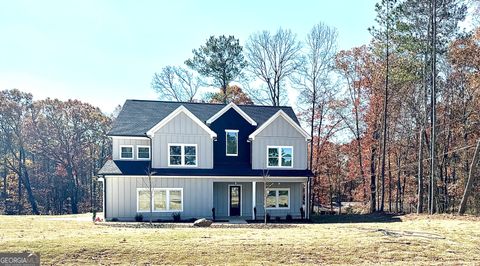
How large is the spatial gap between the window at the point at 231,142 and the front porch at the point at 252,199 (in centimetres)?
186

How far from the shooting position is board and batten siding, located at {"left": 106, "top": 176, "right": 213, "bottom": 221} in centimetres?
2338

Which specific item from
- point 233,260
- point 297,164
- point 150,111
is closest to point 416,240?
point 233,260

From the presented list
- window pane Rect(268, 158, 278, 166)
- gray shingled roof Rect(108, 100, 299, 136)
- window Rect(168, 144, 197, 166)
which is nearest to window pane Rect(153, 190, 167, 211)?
window Rect(168, 144, 197, 166)

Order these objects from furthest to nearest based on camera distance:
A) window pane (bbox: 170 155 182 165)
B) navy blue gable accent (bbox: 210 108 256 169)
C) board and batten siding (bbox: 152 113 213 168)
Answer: navy blue gable accent (bbox: 210 108 256 169) → window pane (bbox: 170 155 182 165) → board and batten siding (bbox: 152 113 213 168)

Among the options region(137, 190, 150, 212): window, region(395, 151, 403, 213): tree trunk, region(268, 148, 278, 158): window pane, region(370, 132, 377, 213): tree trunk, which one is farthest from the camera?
region(395, 151, 403, 213): tree trunk

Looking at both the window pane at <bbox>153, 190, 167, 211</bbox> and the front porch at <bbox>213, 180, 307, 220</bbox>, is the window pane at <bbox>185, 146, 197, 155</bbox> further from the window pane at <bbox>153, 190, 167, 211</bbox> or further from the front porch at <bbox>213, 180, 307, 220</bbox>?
the window pane at <bbox>153, 190, 167, 211</bbox>

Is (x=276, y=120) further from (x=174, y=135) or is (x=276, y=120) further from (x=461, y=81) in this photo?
(x=461, y=81)

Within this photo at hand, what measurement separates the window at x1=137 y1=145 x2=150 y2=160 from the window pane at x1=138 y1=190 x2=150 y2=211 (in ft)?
7.50

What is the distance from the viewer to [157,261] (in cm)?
1114

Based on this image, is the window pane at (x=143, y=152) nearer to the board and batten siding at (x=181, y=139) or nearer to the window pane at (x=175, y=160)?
the board and batten siding at (x=181, y=139)

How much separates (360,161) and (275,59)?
38.5 ft

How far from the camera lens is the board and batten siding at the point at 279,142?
85.8ft

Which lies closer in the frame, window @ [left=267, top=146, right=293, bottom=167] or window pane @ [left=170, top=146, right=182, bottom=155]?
window pane @ [left=170, top=146, right=182, bottom=155]

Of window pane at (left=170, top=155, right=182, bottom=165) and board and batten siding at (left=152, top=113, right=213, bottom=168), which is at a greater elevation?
board and batten siding at (left=152, top=113, right=213, bottom=168)
